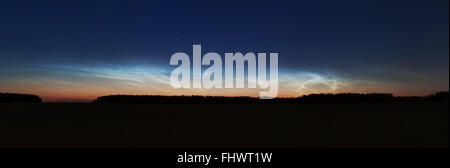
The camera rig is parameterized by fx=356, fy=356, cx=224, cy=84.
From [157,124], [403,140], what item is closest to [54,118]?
[157,124]

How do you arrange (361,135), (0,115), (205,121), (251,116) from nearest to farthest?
(361,135)
(205,121)
(251,116)
(0,115)

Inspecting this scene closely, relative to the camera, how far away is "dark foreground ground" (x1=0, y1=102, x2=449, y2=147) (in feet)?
38.5

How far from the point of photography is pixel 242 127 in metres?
14.3

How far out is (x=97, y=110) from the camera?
20.7 meters

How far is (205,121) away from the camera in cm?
1585

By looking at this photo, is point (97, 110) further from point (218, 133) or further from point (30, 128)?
point (218, 133)

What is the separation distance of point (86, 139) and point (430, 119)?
13.6 m

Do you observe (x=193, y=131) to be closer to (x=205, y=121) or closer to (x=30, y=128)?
(x=205, y=121)

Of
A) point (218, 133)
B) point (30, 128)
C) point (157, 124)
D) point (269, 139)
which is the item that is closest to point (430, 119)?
point (269, 139)

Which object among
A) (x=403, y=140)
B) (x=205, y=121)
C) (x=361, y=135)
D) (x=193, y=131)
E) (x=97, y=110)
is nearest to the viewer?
(x=403, y=140)

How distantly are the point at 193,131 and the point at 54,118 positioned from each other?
8382mm

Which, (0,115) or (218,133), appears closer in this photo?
(218,133)

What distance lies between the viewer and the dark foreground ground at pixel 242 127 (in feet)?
38.5

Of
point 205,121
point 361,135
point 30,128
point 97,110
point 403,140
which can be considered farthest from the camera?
point 97,110
